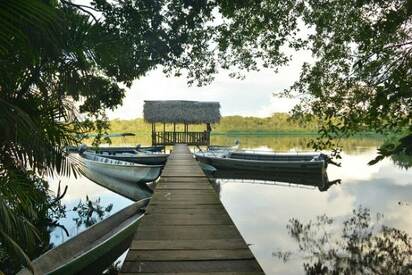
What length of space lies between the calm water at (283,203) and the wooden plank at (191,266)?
4319mm

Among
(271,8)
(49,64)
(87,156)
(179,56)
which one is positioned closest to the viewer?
(49,64)

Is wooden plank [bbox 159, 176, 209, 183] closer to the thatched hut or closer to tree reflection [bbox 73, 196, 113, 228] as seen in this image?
tree reflection [bbox 73, 196, 113, 228]

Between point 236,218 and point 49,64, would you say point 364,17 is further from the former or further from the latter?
point 236,218

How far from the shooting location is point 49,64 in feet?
12.6

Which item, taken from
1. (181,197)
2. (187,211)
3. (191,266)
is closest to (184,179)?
(181,197)

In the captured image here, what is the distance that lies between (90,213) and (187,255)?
8419mm

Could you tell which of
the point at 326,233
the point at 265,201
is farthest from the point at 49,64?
the point at 265,201

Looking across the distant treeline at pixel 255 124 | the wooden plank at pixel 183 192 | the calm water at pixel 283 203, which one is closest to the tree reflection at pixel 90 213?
the calm water at pixel 283 203

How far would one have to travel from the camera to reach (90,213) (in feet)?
34.4

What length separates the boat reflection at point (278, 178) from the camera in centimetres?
1702

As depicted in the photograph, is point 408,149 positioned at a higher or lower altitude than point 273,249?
higher

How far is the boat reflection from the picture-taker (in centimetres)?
1702

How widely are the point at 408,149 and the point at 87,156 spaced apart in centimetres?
1736

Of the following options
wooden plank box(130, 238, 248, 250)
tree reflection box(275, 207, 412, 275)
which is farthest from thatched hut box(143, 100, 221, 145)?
wooden plank box(130, 238, 248, 250)
